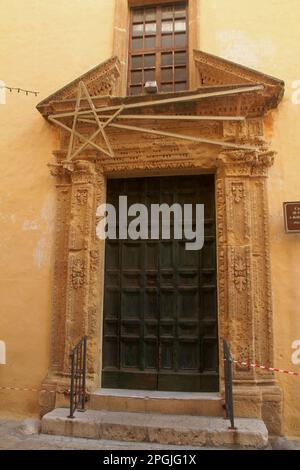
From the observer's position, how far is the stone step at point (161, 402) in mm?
4258

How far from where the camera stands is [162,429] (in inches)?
152

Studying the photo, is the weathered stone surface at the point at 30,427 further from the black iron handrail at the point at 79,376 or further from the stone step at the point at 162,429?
the black iron handrail at the point at 79,376

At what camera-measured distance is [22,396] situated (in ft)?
15.6

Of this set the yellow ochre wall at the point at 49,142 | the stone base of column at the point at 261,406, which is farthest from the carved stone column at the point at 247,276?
the yellow ochre wall at the point at 49,142

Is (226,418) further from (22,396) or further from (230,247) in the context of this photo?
(22,396)

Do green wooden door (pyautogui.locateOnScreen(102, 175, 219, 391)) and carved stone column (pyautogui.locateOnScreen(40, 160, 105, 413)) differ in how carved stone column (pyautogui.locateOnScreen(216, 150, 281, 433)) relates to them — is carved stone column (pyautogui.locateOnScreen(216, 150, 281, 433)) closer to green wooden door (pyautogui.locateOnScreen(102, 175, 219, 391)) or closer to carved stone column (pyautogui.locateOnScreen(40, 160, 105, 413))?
green wooden door (pyautogui.locateOnScreen(102, 175, 219, 391))

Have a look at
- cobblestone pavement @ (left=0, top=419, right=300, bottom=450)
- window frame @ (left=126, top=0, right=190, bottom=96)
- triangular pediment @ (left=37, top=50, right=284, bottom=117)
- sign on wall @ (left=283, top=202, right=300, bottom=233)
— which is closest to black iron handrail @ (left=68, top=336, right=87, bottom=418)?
cobblestone pavement @ (left=0, top=419, right=300, bottom=450)

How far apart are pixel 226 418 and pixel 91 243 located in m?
2.52

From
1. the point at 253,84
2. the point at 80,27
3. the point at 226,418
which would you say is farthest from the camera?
the point at 80,27

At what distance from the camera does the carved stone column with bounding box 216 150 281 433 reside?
4195 mm

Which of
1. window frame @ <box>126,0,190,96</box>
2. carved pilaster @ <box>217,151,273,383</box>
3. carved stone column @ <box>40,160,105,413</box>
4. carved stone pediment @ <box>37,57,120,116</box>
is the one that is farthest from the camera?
window frame @ <box>126,0,190,96</box>

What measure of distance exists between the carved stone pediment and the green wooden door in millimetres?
1693

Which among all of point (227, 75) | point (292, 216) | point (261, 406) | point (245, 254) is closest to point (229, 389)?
point (261, 406)
